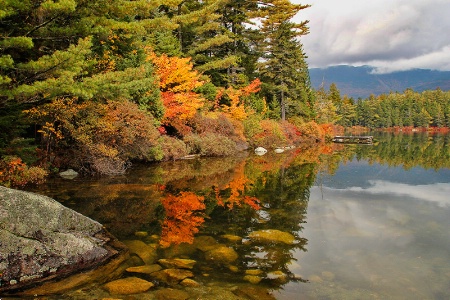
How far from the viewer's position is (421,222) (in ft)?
31.3

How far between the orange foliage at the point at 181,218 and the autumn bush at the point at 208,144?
11348 millimetres

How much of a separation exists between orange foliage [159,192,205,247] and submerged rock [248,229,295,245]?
1.47 m

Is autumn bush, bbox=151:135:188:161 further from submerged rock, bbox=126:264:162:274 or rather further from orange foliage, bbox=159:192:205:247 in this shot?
submerged rock, bbox=126:264:162:274

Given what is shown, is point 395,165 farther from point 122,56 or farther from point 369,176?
point 122,56

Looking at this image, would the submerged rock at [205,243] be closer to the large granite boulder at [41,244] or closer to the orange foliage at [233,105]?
the large granite boulder at [41,244]

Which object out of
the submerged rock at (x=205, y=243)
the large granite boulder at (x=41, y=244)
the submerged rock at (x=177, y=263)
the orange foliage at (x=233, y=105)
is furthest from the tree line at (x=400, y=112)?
the large granite boulder at (x=41, y=244)

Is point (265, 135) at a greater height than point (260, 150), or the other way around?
point (265, 135)

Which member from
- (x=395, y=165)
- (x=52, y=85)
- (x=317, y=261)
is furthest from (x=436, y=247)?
(x=395, y=165)

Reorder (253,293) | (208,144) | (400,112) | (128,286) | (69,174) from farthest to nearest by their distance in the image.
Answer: (400,112)
(208,144)
(69,174)
(253,293)
(128,286)

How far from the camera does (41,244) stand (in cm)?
564

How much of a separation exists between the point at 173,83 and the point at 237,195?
13026 millimetres

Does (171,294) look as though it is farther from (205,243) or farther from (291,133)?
(291,133)

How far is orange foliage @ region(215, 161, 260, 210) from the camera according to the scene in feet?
36.4

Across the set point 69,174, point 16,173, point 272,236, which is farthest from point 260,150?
point 272,236
